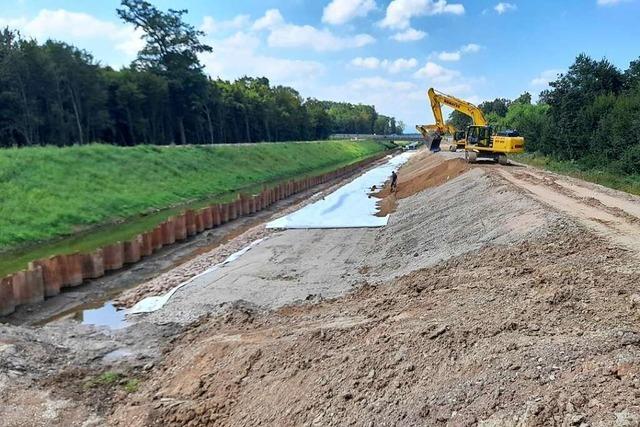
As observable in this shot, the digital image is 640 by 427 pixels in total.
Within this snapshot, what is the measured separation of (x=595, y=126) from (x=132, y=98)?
41.3 metres

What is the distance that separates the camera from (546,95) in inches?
1465

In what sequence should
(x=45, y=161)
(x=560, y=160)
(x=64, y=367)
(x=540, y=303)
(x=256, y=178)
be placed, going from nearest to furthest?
(x=540, y=303), (x=64, y=367), (x=45, y=161), (x=560, y=160), (x=256, y=178)

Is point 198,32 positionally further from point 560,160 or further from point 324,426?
point 324,426

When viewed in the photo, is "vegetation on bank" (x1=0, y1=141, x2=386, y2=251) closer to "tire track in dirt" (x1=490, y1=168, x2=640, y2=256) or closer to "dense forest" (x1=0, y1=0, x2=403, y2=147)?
"dense forest" (x1=0, y1=0, x2=403, y2=147)

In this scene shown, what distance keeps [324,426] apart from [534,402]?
1.97m

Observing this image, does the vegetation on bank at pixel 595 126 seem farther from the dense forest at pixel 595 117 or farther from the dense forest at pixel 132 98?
the dense forest at pixel 132 98

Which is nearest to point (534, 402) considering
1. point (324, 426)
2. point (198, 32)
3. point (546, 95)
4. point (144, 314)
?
point (324, 426)

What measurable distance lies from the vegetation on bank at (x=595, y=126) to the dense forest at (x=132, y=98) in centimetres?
3790

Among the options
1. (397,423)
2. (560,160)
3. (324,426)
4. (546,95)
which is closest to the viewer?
(397,423)

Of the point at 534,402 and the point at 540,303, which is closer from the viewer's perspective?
the point at 534,402

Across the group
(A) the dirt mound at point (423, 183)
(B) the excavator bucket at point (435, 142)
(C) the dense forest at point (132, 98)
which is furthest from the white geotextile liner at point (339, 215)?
(C) the dense forest at point (132, 98)

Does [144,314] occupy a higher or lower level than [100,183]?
lower

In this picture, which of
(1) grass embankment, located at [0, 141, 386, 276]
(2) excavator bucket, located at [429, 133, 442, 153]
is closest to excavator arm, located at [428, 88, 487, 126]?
(2) excavator bucket, located at [429, 133, 442, 153]

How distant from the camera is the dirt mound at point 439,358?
4.35 meters
